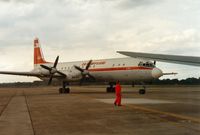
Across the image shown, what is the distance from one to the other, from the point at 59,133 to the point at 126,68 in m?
24.0

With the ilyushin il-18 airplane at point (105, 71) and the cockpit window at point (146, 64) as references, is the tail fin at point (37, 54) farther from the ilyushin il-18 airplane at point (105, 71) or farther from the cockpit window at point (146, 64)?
the cockpit window at point (146, 64)

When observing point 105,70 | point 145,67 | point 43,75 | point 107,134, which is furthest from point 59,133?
point 43,75

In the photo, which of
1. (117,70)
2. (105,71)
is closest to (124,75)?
(117,70)

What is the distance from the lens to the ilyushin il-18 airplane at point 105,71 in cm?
3155

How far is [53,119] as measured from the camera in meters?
12.5

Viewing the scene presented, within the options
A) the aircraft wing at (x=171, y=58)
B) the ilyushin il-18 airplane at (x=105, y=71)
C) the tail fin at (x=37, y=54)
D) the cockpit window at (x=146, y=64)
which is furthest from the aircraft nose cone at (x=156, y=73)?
the aircraft wing at (x=171, y=58)

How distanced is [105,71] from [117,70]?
179 centimetres

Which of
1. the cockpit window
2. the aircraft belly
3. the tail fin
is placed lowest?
the aircraft belly

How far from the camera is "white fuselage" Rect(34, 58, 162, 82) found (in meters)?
31.4

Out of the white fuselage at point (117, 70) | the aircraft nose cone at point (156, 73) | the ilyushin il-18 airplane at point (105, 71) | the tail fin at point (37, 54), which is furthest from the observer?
the tail fin at point (37, 54)

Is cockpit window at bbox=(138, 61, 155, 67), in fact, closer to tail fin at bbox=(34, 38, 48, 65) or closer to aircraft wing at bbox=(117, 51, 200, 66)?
tail fin at bbox=(34, 38, 48, 65)

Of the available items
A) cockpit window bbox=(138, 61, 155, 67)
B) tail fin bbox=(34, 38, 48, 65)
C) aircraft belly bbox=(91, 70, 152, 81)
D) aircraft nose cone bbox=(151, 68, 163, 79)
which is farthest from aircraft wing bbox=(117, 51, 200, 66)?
tail fin bbox=(34, 38, 48, 65)

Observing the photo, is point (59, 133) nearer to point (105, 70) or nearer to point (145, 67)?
point (145, 67)

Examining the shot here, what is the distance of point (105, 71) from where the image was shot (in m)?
35.2
